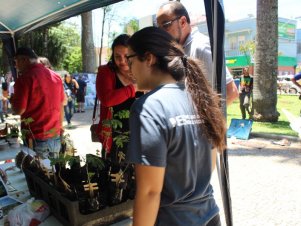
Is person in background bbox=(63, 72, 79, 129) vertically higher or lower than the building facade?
lower

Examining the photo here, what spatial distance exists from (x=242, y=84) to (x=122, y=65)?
23.9 ft

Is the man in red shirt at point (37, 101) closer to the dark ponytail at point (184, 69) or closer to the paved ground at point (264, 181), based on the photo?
the dark ponytail at point (184, 69)

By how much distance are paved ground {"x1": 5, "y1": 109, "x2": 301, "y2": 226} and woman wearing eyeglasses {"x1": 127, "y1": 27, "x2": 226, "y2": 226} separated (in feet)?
7.59

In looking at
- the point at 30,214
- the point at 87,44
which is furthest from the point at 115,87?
the point at 87,44

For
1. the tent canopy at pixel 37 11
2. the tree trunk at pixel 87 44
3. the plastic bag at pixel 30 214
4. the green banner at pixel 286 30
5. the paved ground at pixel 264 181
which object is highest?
the green banner at pixel 286 30

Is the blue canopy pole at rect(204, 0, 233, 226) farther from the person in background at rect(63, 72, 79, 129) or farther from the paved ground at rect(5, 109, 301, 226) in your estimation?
the person in background at rect(63, 72, 79, 129)

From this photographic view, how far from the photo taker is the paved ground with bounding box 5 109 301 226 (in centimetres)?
332

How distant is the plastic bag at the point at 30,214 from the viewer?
4.67 ft

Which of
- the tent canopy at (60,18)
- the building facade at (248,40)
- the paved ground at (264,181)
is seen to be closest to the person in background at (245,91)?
the paved ground at (264,181)

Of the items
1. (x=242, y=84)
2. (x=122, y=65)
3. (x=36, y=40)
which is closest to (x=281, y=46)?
(x=36, y=40)

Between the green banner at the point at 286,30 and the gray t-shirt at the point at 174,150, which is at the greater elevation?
the green banner at the point at 286,30

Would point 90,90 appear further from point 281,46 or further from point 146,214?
point 281,46

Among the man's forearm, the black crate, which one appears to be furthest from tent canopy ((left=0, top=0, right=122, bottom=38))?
the man's forearm

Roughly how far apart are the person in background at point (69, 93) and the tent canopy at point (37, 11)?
4.77 metres
